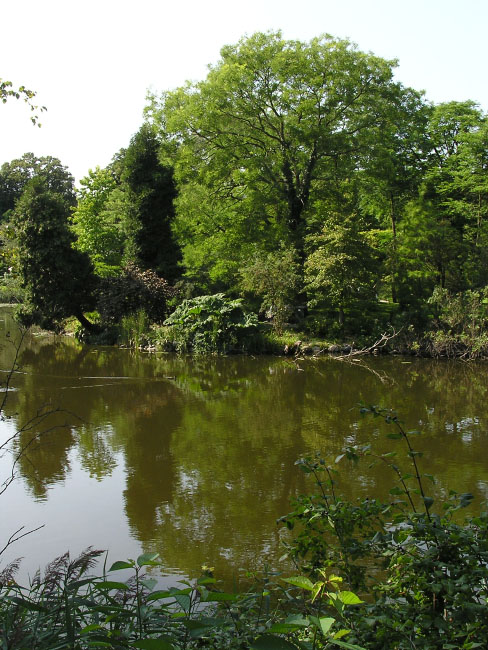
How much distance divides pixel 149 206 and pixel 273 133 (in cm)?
514

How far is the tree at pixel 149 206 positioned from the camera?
21.4m

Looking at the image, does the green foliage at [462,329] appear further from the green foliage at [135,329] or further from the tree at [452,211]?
the green foliage at [135,329]

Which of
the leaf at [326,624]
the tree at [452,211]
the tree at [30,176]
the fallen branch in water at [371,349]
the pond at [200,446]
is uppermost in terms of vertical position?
the tree at [30,176]

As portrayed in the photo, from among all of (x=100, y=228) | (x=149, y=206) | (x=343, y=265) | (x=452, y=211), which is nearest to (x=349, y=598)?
(x=343, y=265)

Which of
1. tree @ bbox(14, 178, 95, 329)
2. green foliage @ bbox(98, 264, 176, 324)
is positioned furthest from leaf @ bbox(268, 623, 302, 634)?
tree @ bbox(14, 178, 95, 329)

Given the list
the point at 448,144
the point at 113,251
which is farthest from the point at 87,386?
the point at 448,144

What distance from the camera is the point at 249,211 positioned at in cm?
1989

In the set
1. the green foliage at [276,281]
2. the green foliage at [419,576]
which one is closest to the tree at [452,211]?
the green foliage at [276,281]

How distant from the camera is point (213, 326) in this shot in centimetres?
1742

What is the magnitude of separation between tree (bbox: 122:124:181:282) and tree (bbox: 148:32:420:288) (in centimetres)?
112

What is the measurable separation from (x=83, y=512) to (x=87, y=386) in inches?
260

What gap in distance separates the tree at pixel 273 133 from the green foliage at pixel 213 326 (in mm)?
2514

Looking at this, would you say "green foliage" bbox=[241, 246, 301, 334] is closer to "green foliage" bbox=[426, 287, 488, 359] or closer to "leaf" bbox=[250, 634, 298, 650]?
"green foliage" bbox=[426, 287, 488, 359]

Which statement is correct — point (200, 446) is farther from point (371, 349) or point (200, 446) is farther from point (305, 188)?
point (305, 188)
